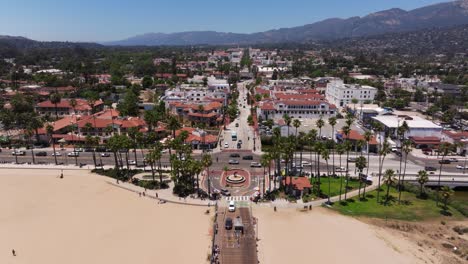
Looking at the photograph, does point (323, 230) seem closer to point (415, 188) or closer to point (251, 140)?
point (415, 188)

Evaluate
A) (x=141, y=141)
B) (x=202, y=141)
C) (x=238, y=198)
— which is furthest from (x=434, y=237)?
(x=141, y=141)

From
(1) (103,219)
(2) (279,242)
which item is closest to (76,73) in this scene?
(1) (103,219)

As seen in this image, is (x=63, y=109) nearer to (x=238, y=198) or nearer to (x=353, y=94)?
(x=238, y=198)

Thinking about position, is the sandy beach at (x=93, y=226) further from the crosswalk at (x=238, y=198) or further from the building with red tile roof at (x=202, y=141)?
the building with red tile roof at (x=202, y=141)

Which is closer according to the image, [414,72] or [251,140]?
[251,140]

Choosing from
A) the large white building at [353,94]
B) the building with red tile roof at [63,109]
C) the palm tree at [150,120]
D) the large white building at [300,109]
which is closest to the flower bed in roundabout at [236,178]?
the palm tree at [150,120]

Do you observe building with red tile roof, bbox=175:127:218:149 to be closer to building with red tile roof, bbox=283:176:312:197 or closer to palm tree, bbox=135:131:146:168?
palm tree, bbox=135:131:146:168

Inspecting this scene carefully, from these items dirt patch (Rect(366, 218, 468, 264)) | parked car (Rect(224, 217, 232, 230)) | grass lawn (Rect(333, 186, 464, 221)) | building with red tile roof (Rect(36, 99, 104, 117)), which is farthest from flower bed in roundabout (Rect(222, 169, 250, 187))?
Answer: building with red tile roof (Rect(36, 99, 104, 117))
